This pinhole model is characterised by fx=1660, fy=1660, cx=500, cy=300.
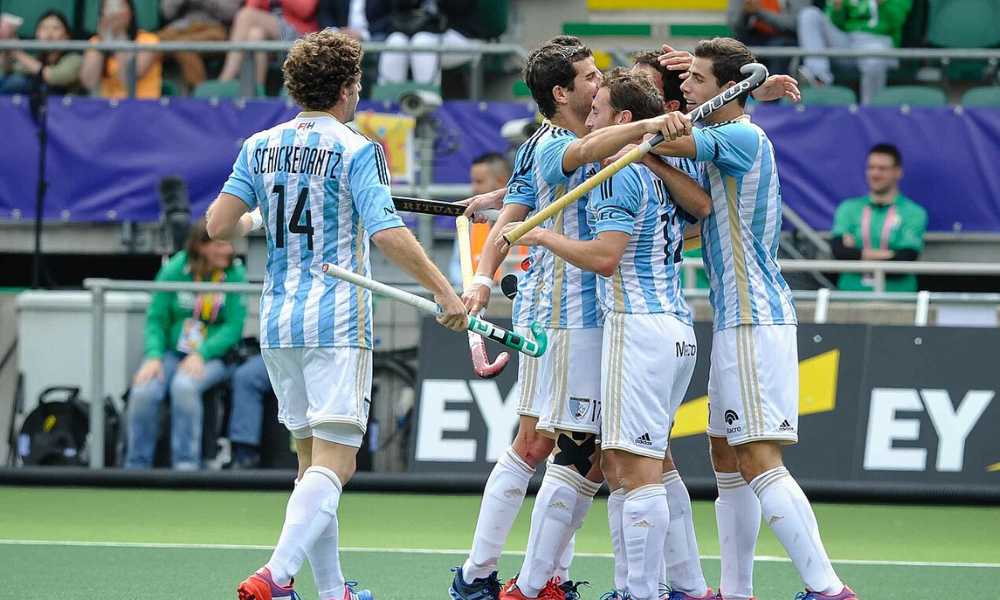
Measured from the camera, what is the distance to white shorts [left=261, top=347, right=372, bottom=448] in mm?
5945

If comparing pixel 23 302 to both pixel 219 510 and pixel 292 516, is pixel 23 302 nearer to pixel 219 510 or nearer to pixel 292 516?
pixel 219 510

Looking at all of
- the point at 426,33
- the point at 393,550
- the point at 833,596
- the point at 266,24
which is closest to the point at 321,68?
the point at 833,596

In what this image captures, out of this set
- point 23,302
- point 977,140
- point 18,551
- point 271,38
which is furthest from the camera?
point 271,38

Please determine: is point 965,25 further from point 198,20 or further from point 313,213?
point 313,213

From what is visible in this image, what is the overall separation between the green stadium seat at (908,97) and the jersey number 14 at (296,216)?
327 inches

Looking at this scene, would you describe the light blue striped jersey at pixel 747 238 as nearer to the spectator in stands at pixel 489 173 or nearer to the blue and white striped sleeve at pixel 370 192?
the blue and white striped sleeve at pixel 370 192

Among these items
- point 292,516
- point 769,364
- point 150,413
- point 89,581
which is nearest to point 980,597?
point 769,364

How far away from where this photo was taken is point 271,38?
1427 cm

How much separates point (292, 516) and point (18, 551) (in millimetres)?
2957

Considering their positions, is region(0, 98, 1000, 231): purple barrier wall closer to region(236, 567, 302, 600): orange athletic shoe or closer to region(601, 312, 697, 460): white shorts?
region(601, 312, 697, 460): white shorts

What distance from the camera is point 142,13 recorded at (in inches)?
585

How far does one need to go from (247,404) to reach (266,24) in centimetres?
448

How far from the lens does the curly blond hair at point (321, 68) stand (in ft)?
19.4

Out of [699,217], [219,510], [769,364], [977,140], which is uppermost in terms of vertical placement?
[977,140]
